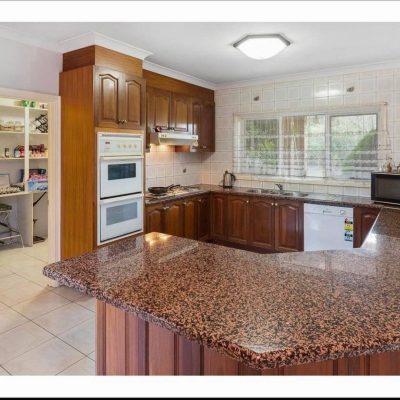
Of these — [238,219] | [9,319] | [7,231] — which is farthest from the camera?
[7,231]

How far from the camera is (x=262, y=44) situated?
2996mm

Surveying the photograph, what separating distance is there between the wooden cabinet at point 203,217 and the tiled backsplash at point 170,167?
559 millimetres

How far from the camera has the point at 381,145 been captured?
403cm

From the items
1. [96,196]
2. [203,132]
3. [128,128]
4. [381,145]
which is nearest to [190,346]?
[96,196]

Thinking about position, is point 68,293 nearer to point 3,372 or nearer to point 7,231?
point 3,372

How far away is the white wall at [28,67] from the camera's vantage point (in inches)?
115

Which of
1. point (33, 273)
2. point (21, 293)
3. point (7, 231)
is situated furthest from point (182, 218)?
point (7, 231)

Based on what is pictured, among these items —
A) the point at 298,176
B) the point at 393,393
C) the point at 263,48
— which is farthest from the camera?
the point at 298,176

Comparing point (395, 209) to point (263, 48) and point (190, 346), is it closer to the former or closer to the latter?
point (263, 48)

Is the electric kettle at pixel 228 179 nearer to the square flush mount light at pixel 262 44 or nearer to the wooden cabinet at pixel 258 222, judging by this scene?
the wooden cabinet at pixel 258 222

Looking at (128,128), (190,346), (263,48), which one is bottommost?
(190,346)

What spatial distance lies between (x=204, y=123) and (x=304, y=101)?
1430mm

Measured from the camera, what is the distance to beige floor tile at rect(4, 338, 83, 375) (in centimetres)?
216
